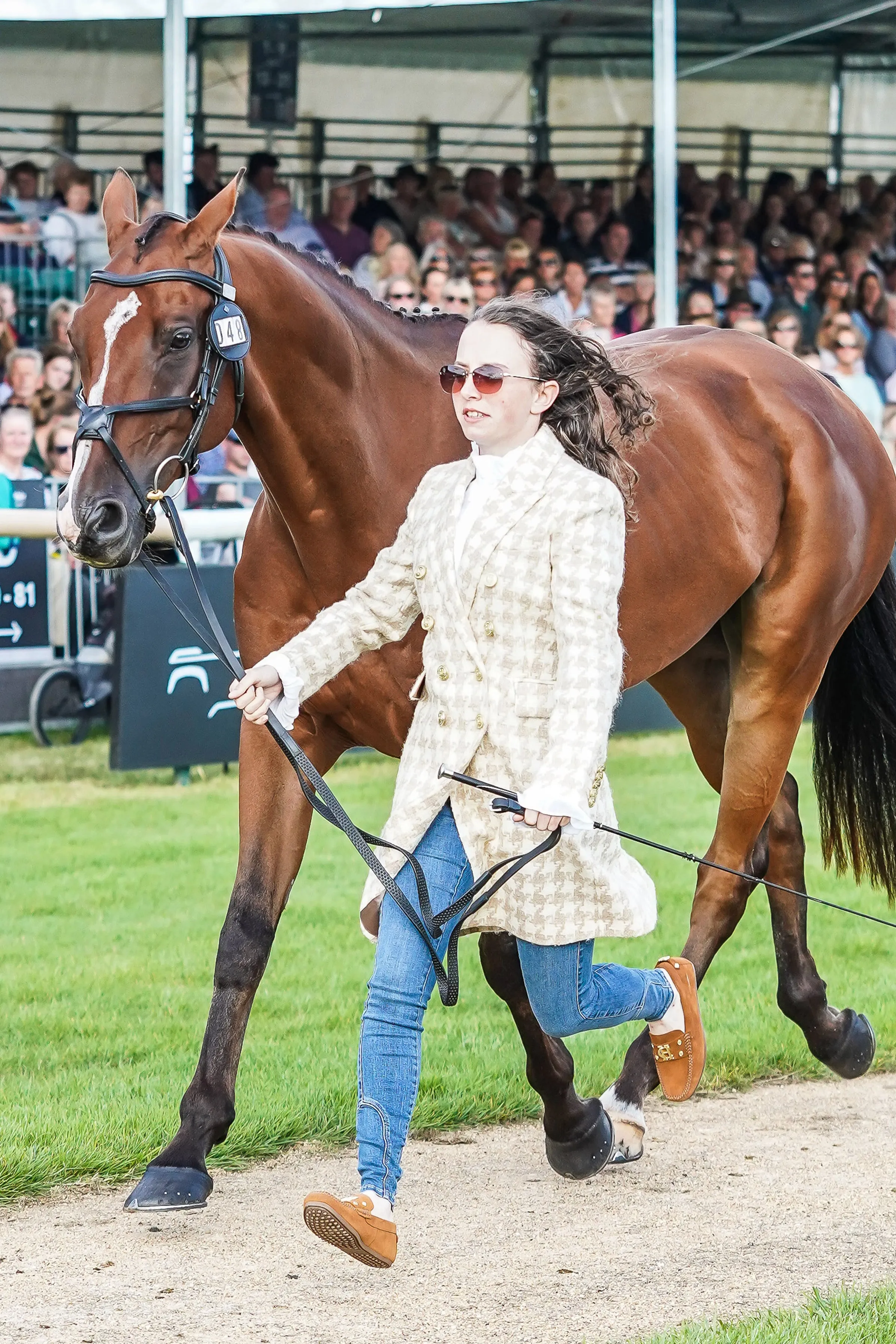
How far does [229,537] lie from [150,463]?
5037 mm

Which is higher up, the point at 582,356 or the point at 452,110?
the point at 452,110

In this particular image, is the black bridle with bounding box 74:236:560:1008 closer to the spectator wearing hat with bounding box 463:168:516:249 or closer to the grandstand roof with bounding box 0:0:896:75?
the grandstand roof with bounding box 0:0:896:75

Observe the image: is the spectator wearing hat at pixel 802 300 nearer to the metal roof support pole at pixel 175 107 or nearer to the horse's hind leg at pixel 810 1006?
the metal roof support pole at pixel 175 107

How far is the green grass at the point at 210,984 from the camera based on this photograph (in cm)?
402

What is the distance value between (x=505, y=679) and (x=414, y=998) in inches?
22.6

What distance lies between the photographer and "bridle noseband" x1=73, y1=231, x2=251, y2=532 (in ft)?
10.4

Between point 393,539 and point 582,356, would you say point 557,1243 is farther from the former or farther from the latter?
point 582,356

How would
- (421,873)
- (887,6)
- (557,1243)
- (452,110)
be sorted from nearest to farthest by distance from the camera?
1. (421,873)
2. (557,1243)
3. (887,6)
4. (452,110)

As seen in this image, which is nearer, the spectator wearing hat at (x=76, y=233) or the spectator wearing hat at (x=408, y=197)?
the spectator wearing hat at (x=76, y=233)

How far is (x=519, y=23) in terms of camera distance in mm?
14352

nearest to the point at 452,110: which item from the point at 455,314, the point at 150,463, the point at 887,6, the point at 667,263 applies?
the point at 887,6

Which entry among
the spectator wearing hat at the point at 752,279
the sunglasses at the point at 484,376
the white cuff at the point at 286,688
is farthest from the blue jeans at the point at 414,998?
the spectator wearing hat at the point at 752,279

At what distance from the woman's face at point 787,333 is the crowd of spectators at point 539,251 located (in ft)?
0.05

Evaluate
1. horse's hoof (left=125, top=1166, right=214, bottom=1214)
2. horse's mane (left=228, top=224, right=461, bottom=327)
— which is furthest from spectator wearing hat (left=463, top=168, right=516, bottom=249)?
horse's hoof (left=125, top=1166, right=214, bottom=1214)
